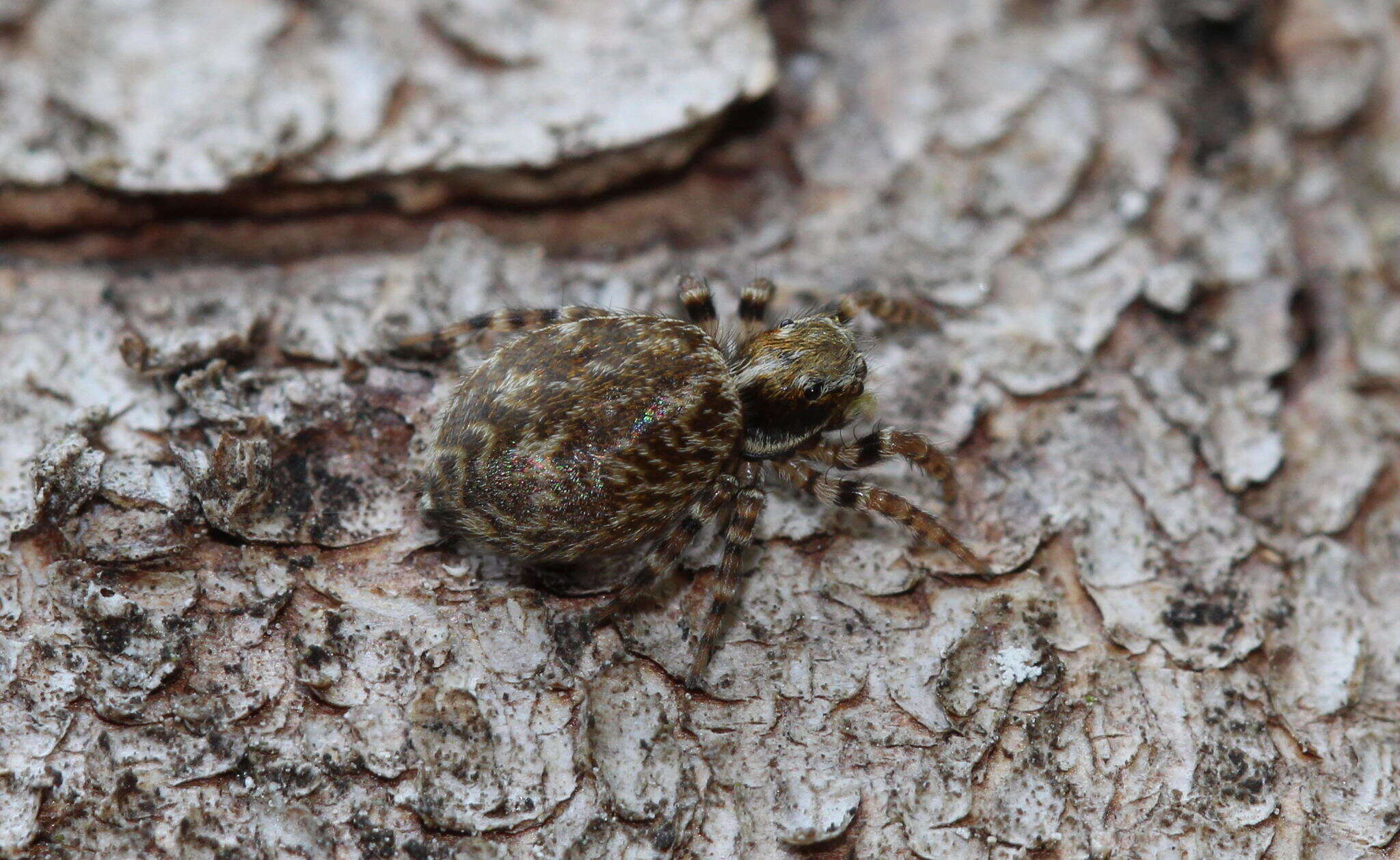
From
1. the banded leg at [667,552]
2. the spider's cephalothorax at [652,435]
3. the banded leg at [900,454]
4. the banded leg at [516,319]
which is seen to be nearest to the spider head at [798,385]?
the spider's cephalothorax at [652,435]

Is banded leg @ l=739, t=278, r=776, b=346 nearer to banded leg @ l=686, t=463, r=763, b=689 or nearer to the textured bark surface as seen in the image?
the textured bark surface

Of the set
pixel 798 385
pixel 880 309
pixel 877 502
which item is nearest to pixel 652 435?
pixel 798 385

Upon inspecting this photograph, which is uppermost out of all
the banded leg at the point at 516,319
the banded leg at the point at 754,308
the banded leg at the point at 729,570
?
Answer: the banded leg at the point at 516,319

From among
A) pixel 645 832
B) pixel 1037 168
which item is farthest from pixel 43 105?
pixel 1037 168

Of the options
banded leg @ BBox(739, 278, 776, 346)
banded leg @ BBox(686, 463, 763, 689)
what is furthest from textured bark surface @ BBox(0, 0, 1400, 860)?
banded leg @ BBox(739, 278, 776, 346)

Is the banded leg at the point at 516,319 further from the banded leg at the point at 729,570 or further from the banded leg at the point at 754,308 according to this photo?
the banded leg at the point at 729,570

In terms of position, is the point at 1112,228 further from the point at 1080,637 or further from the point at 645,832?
the point at 645,832

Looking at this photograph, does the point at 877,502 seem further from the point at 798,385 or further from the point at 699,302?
the point at 699,302
